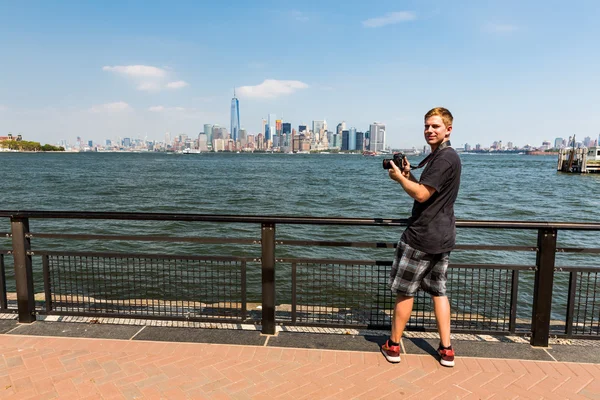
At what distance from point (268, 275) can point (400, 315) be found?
50.6 inches

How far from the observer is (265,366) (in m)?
3.55

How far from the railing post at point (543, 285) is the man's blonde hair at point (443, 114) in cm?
142

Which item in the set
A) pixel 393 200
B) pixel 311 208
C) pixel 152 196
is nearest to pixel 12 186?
pixel 152 196

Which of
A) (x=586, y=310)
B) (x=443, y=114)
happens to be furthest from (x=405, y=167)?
(x=586, y=310)

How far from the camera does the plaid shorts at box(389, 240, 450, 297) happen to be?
3.46 meters

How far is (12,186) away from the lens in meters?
40.1

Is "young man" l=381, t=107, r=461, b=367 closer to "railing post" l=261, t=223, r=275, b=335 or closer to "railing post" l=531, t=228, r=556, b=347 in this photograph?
"railing post" l=531, t=228, r=556, b=347

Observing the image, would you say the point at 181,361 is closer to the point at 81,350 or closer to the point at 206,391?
the point at 206,391

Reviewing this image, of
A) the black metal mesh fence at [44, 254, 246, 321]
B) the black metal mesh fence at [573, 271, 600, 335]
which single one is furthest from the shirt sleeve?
the black metal mesh fence at [44, 254, 246, 321]

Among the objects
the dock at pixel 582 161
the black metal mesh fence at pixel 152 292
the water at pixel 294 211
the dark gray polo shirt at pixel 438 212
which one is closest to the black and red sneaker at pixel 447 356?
the dark gray polo shirt at pixel 438 212

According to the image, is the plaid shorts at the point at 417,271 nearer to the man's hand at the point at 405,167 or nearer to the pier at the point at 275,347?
the pier at the point at 275,347

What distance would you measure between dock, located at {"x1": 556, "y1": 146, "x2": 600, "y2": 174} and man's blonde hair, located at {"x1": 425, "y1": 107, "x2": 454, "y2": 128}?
76760 millimetres

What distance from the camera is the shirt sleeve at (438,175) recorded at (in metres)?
3.19

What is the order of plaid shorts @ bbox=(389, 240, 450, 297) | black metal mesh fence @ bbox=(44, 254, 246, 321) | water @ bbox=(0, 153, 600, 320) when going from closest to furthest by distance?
plaid shorts @ bbox=(389, 240, 450, 297)
black metal mesh fence @ bbox=(44, 254, 246, 321)
water @ bbox=(0, 153, 600, 320)
